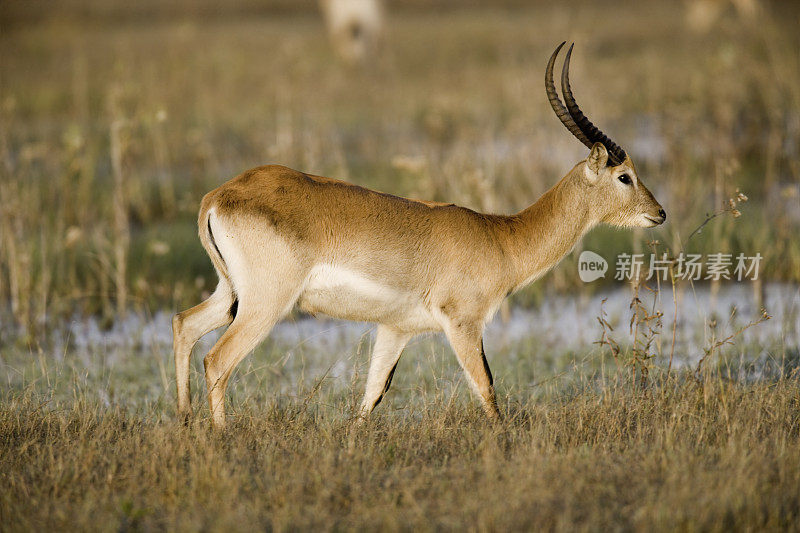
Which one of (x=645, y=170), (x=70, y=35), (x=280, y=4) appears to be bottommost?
(x=645, y=170)

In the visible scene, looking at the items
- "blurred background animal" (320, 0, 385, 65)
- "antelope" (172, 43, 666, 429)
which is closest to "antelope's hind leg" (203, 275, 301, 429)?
"antelope" (172, 43, 666, 429)

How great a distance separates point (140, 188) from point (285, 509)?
25.2 ft

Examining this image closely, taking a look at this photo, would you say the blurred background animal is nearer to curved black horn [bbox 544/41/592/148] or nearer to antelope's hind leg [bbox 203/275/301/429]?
curved black horn [bbox 544/41/592/148]

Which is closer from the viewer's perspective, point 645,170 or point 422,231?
point 422,231

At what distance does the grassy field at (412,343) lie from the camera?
394 centimetres

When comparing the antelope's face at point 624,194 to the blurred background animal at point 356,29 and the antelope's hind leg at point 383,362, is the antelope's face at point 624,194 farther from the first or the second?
the blurred background animal at point 356,29

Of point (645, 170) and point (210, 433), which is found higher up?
point (645, 170)

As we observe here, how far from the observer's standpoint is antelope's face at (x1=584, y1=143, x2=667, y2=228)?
5.58 metres

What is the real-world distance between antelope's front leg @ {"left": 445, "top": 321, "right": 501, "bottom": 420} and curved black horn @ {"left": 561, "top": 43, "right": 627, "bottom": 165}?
4.43ft

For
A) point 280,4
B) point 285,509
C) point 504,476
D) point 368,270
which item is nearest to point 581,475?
point 504,476

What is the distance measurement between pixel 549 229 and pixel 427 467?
1.93 metres

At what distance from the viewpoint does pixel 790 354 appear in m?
6.45

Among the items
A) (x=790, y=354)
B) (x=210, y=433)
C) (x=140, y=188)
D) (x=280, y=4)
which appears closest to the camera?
(x=210, y=433)

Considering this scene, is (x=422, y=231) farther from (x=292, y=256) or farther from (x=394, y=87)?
(x=394, y=87)
